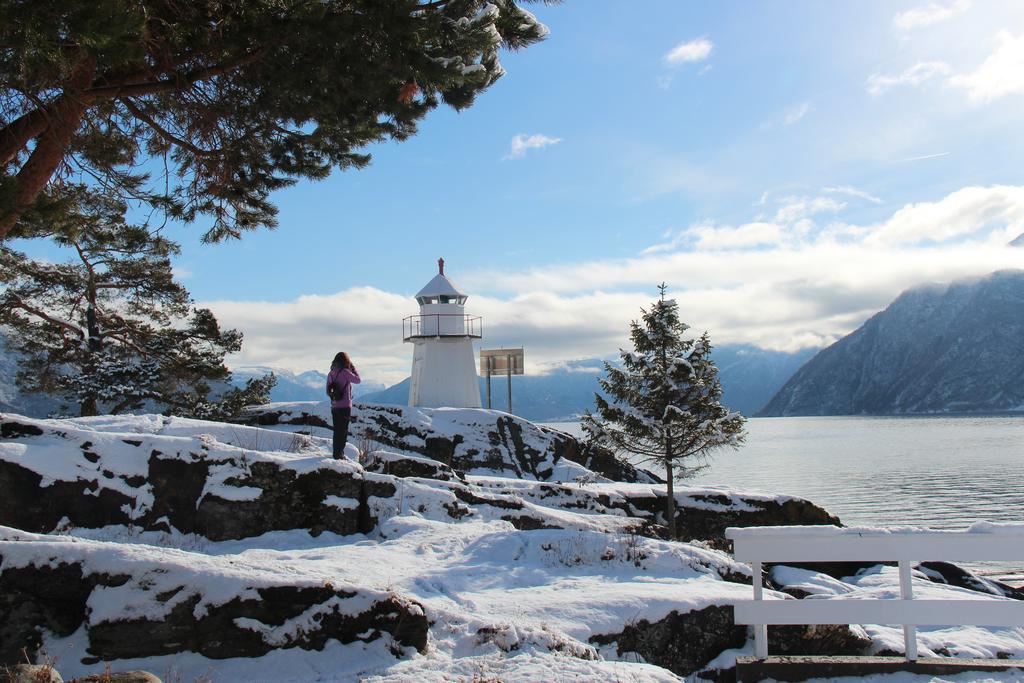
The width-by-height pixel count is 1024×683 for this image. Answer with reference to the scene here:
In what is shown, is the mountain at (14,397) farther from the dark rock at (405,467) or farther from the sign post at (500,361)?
the sign post at (500,361)

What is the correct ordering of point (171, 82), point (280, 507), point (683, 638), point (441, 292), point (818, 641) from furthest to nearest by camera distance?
point (441, 292)
point (280, 507)
point (171, 82)
point (818, 641)
point (683, 638)

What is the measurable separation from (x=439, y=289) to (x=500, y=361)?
243 inches

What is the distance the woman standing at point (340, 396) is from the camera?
12.2 meters

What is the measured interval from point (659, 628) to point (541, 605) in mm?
1188

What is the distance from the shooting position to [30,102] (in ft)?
26.2

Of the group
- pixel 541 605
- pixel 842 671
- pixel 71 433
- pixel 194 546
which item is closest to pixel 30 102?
pixel 71 433

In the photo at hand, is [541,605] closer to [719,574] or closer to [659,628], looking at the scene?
[659,628]

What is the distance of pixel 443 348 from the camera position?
3472 centimetres

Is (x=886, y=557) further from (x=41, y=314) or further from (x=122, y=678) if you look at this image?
(x=41, y=314)

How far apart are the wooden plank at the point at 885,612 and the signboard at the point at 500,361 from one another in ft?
105

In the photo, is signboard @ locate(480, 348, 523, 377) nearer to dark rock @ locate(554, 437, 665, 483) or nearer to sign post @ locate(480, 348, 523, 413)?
sign post @ locate(480, 348, 523, 413)

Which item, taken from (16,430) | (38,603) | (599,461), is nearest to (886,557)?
(38,603)

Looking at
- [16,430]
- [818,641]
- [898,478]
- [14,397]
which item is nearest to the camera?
[818,641]

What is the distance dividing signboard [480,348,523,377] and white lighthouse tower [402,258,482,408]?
3560 millimetres
